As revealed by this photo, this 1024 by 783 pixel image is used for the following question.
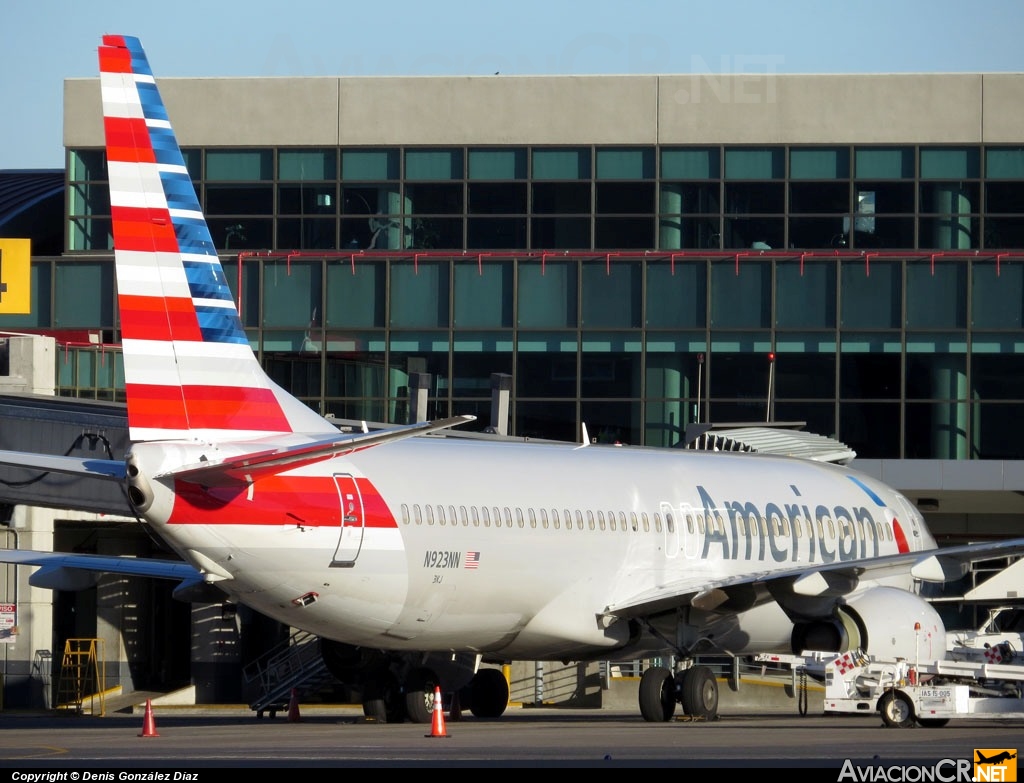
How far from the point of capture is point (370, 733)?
20953 millimetres

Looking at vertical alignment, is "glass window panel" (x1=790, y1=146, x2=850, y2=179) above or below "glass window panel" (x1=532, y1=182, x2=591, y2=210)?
above

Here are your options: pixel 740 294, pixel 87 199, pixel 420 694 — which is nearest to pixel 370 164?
pixel 87 199

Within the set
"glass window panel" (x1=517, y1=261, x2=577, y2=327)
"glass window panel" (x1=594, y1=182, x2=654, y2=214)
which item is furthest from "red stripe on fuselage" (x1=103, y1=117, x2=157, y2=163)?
"glass window panel" (x1=594, y1=182, x2=654, y2=214)

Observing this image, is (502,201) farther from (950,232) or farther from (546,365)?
(950,232)

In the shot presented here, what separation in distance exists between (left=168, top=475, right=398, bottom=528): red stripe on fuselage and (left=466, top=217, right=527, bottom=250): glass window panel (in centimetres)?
2277

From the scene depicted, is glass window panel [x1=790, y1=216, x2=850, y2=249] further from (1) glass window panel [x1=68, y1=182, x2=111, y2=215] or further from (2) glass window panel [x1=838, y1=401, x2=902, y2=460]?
(1) glass window panel [x1=68, y1=182, x2=111, y2=215]

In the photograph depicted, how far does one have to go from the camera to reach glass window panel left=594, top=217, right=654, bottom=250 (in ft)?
141

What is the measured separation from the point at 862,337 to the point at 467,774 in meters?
29.8

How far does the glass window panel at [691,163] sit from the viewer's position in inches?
1689

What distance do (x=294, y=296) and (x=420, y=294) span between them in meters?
3.17

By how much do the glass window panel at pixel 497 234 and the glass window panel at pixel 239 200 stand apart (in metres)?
5.28

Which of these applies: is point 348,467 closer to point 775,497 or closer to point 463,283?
point 775,497

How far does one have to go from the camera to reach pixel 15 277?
40000 mm

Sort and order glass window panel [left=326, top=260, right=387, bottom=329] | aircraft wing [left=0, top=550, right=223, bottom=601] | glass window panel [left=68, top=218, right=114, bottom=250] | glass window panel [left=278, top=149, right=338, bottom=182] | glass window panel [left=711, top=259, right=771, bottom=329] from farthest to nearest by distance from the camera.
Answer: glass window panel [left=68, top=218, right=114, bottom=250]
glass window panel [left=278, top=149, right=338, bottom=182]
glass window panel [left=326, top=260, right=387, bottom=329]
glass window panel [left=711, top=259, right=771, bottom=329]
aircraft wing [left=0, top=550, right=223, bottom=601]
